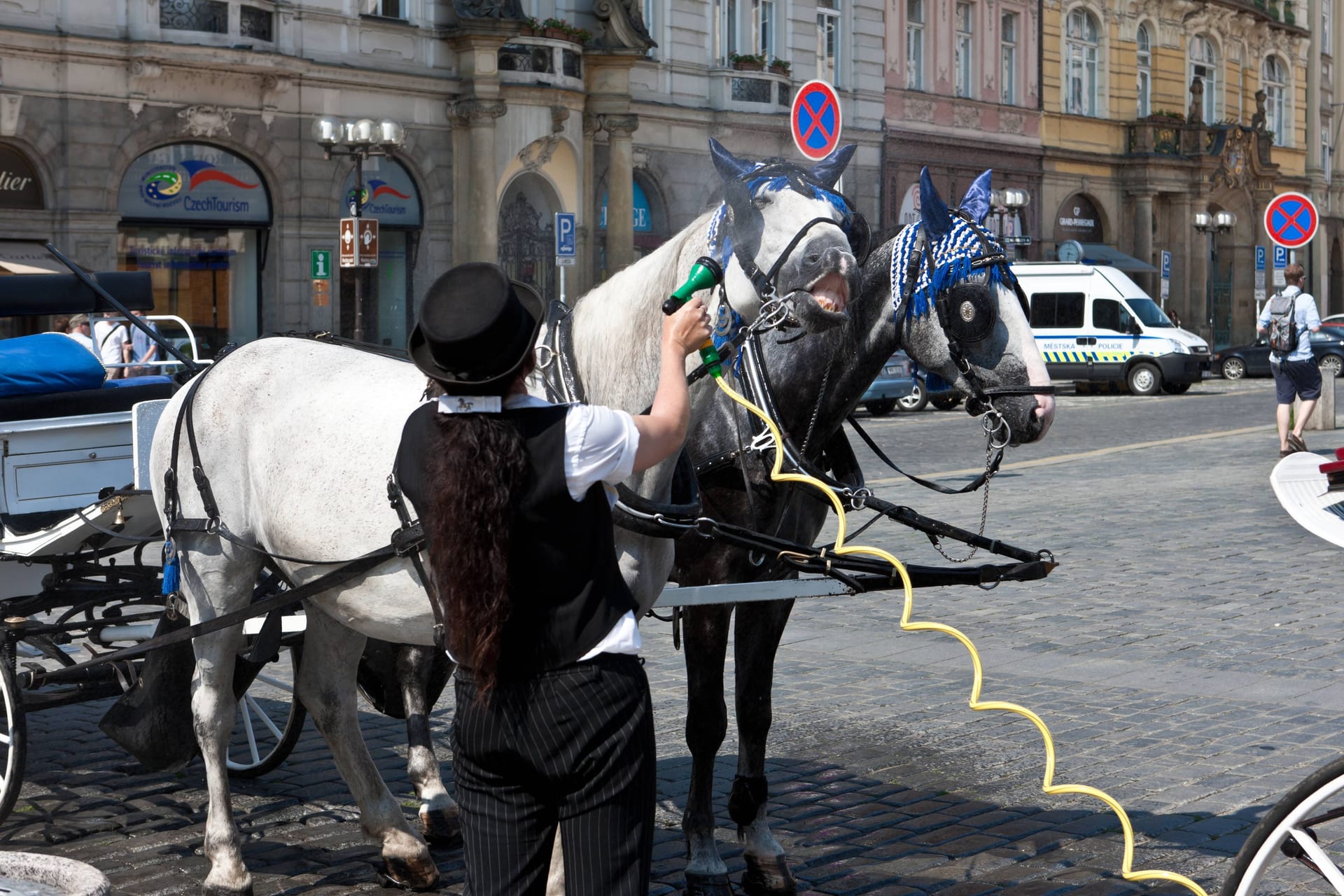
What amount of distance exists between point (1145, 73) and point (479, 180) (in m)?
26.9

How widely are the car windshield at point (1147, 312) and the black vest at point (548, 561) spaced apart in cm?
3027

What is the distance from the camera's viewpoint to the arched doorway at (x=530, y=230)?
29.5 meters

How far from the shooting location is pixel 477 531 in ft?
10.1

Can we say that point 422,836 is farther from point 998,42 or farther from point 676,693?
point 998,42

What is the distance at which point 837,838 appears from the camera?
5.48 metres

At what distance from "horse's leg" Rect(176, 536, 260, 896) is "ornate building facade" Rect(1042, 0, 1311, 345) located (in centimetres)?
4047

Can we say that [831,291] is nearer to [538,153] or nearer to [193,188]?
[193,188]

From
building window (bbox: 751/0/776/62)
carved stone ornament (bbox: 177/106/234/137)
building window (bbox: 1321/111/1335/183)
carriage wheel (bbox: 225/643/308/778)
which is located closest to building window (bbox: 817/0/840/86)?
building window (bbox: 751/0/776/62)

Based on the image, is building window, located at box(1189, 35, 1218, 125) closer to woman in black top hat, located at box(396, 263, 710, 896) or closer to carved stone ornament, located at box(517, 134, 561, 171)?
carved stone ornament, located at box(517, 134, 561, 171)

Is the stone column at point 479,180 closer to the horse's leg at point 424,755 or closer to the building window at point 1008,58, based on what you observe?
the building window at point 1008,58

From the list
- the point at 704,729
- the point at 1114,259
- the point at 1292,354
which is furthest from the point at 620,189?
the point at 704,729

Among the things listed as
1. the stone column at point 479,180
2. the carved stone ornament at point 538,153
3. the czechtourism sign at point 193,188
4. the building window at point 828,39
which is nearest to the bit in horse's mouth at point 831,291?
the czechtourism sign at point 193,188

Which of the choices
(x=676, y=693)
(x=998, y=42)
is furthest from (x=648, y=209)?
(x=676, y=693)

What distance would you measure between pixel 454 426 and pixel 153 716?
8.61 ft
